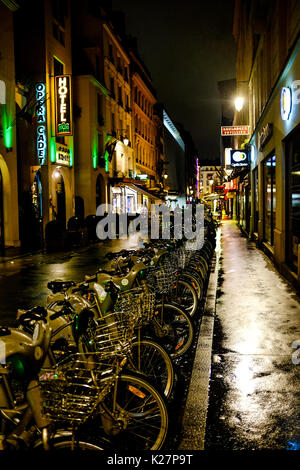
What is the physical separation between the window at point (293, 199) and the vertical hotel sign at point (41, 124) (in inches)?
555

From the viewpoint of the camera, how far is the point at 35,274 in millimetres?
12086

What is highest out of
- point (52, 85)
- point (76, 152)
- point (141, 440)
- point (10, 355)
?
point (52, 85)

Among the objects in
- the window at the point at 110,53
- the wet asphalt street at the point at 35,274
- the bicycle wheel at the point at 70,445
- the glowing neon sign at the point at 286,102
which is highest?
the window at the point at 110,53

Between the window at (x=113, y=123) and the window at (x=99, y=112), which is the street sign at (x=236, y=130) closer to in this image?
the window at (x=99, y=112)

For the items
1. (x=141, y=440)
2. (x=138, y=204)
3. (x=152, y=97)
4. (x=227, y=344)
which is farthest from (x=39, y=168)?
(x=152, y=97)

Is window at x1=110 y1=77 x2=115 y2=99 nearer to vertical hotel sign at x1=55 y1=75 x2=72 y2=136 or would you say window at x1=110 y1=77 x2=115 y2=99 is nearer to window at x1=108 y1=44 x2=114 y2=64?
window at x1=108 y1=44 x2=114 y2=64

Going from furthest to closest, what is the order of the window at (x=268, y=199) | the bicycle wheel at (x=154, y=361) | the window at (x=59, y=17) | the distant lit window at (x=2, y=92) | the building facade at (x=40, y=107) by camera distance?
the window at (x=59, y=17)
the building facade at (x=40, y=107)
the distant lit window at (x=2, y=92)
the window at (x=268, y=199)
the bicycle wheel at (x=154, y=361)

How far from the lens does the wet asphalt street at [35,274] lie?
8391mm

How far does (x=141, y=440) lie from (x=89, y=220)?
2145 cm

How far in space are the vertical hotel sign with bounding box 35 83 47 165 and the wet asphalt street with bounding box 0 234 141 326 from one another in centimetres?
608

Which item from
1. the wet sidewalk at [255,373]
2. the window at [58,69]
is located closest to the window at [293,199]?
the wet sidewalk at [255,373]

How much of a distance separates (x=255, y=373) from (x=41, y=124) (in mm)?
19214

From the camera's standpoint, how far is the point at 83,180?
2912 cm

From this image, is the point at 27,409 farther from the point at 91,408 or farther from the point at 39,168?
the point at 39,168
